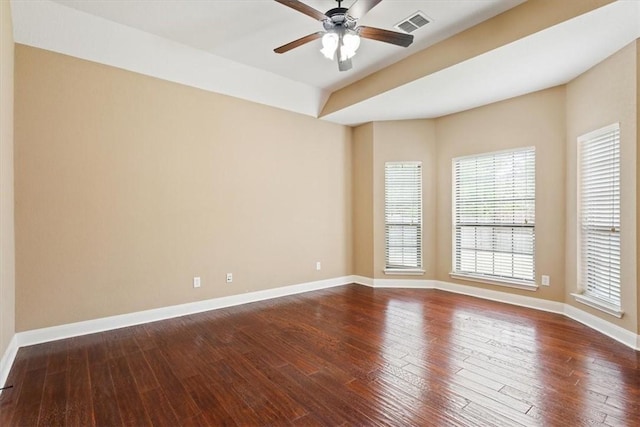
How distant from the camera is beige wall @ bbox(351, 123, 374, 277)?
5445 mm

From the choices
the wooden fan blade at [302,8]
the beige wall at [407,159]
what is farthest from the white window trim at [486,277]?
the wooden fan blade at [302,8]

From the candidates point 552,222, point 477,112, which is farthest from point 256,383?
point 477,112

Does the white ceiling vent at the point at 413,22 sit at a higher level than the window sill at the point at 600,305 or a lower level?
higher

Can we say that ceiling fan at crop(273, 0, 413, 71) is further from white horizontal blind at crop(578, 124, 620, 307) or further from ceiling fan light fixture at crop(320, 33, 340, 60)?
white horizontal blind at crop(578, 124, 620, 307)

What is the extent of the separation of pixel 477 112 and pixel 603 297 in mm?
2821

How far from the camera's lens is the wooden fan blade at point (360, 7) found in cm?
235

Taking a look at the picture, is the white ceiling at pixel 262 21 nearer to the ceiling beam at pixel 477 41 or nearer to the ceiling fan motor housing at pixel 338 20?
the ceiling beam at pixel 477 41

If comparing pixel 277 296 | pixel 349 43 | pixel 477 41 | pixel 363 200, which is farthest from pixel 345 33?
pixel 277 296

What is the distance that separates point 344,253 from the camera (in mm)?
5656

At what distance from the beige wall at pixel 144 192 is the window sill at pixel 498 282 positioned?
7.71 ft

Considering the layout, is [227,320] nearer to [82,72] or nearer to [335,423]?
[335,423]

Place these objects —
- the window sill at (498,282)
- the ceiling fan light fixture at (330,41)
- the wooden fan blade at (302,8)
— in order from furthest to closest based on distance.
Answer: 1. the window sill at (498,282)
2. the ceiling fan light fixture at (330,41)
3. the wooden fan blade at (302,8)

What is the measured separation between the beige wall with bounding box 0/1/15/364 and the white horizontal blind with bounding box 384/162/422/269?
4.65 m

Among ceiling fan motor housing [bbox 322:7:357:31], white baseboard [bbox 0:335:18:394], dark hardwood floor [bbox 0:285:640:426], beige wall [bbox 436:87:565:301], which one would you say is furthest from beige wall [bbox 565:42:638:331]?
white baseboard [bbox 0:335:18:394]
